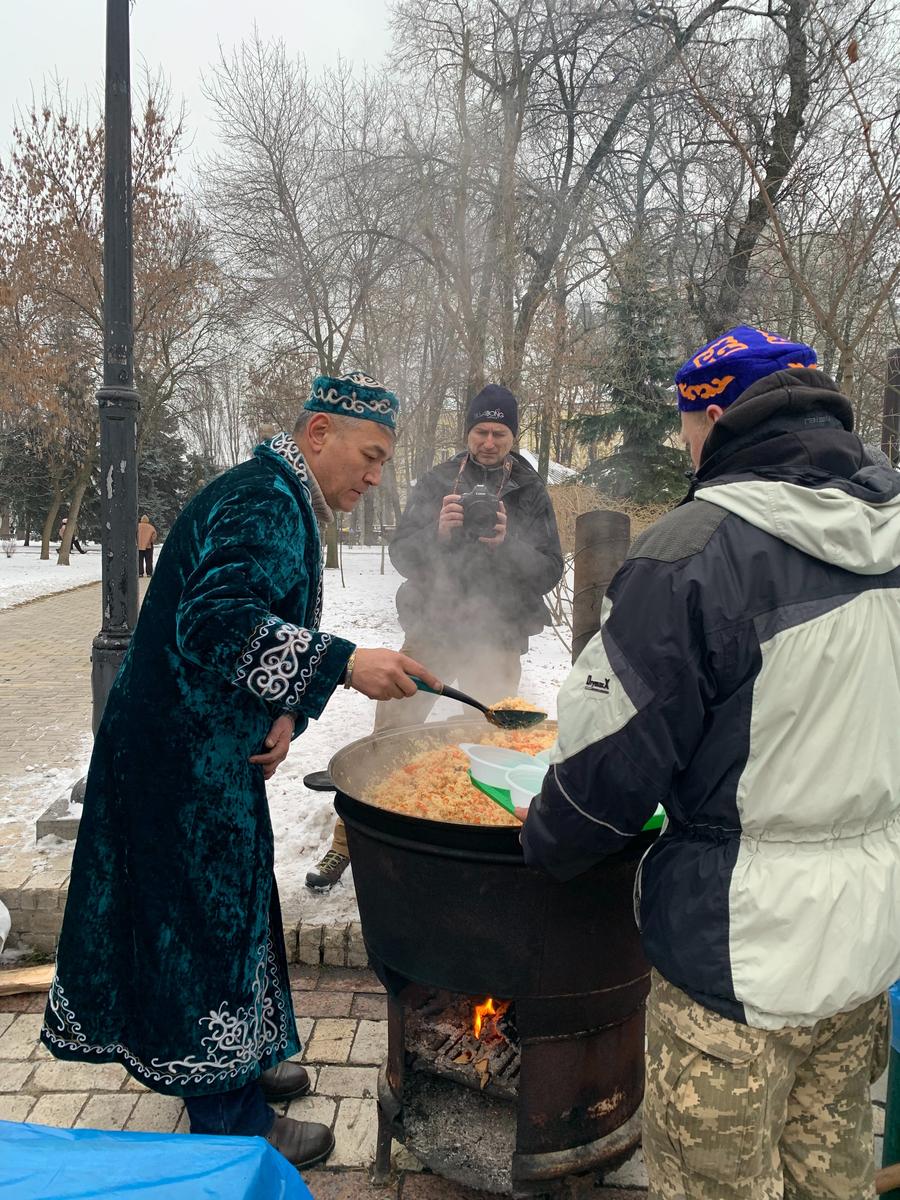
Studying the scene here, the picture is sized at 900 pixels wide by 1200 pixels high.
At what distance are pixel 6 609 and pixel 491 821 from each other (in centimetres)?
1656

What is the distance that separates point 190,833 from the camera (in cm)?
223

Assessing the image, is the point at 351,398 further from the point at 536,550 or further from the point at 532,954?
the point at 536,550

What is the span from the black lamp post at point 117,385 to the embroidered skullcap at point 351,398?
222cm

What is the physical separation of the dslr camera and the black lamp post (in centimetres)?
174

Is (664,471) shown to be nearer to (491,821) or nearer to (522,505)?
(522,505)

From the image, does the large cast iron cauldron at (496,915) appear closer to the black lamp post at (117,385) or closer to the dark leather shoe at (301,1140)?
the dark leather shoe at (301,1140)

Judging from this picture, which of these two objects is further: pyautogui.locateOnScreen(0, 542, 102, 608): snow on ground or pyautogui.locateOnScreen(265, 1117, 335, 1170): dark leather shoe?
pyautogui.locateOnScreen(0, 542, 102, 608): snow on ground

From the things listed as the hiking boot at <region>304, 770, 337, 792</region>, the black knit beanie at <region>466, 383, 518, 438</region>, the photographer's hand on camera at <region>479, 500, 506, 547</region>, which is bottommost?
the hiking boot at <region>304, 770, 337, 792</region>

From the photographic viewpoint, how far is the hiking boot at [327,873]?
3951 millimetres

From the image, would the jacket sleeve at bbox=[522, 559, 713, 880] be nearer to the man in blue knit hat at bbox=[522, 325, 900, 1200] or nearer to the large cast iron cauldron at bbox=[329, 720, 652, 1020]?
the man in blue knit hat at bbox=[522, 325, 900, 1200]

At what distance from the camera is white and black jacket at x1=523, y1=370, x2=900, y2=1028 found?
144 centimetres

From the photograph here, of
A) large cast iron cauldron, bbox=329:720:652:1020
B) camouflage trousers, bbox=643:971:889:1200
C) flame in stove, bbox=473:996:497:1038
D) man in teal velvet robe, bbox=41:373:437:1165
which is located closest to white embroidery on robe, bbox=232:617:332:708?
man in teal velvet robe, bbox=41:373:437:1165

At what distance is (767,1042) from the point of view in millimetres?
1552

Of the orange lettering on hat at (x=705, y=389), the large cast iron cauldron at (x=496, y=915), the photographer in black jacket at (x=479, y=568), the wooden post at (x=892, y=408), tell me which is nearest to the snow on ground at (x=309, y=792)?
the photographer in black jacket at (x=479, y=568)
